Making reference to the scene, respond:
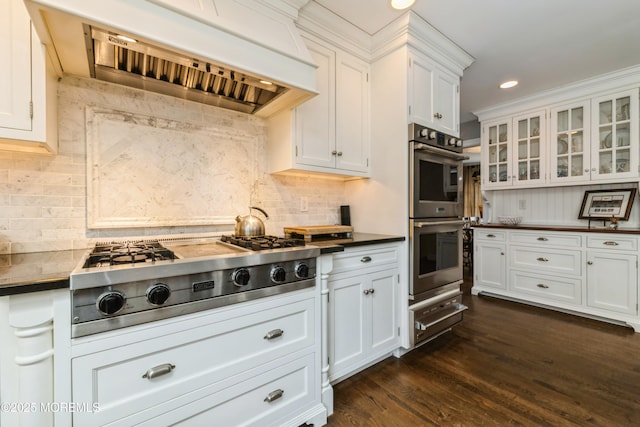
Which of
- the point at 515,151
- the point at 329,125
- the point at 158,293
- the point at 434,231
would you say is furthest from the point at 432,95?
the point at 158,293

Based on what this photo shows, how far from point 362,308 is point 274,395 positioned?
790 mm

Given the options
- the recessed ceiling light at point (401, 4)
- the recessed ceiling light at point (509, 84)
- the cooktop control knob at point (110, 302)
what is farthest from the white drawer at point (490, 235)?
the cooktop control knob at point (110, 302)

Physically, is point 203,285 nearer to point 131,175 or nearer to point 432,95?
point 131,175

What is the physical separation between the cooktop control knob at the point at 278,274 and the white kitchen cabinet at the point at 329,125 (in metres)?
0.83

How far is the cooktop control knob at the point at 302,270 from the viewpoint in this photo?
141 centimetres

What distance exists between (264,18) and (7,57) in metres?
1.16

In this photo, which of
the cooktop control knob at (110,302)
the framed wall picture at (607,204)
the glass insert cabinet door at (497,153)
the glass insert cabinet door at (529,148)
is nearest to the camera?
the cooktop control knob at (110,302)

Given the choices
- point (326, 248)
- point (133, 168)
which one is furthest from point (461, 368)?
point (133, 168)

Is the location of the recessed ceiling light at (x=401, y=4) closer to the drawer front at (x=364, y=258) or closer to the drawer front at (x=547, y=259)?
the drawer front at (x=364, y=258)

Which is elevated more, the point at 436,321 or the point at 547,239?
the point at 547,239

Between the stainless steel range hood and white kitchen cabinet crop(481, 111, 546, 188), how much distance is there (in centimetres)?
330

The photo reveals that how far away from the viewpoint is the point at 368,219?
242 centimetres

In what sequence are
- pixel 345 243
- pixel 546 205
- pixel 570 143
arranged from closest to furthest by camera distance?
pixel 345 243
pixel 570 143
pixel 546 205

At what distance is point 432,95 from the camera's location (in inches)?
92.9
